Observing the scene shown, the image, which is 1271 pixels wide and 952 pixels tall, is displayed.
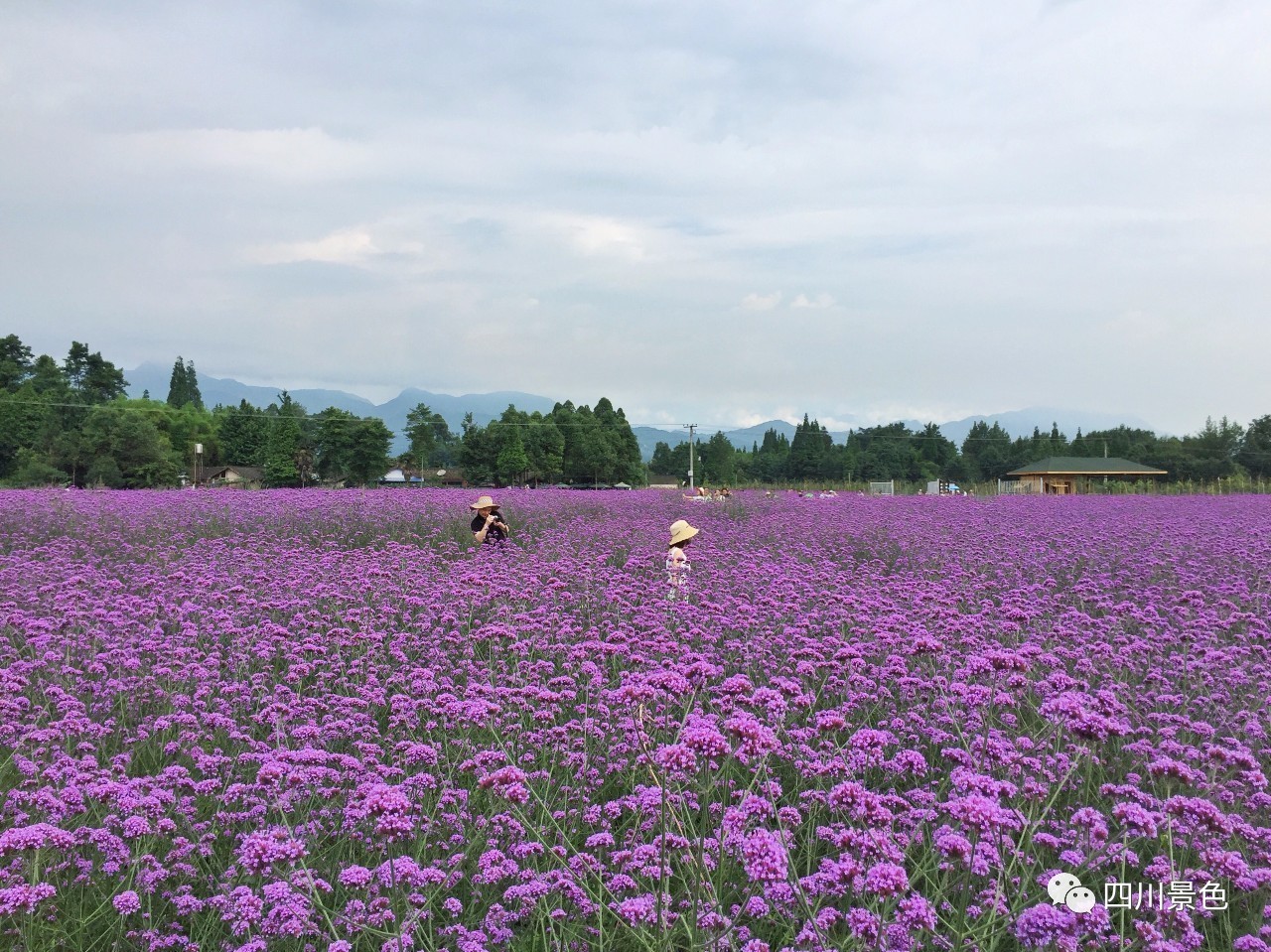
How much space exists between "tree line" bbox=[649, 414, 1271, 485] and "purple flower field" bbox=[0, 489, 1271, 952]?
7319 cm

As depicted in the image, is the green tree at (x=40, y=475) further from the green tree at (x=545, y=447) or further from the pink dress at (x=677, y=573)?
the pink dress at (x=677, y=573)

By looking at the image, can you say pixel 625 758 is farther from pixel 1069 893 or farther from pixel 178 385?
pixel 178 385

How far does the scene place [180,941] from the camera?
2.57 m

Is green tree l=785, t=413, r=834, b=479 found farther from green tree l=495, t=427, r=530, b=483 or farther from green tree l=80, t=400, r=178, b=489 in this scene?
green tree l=80, t=400, r=178, b=489

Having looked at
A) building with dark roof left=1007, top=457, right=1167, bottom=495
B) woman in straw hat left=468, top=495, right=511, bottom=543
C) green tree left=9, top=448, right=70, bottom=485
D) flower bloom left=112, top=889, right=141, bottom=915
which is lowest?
flower bloom left=112, top=889, right=141, bottom=915

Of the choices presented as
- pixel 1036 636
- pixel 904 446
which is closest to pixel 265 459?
pixel 904 446

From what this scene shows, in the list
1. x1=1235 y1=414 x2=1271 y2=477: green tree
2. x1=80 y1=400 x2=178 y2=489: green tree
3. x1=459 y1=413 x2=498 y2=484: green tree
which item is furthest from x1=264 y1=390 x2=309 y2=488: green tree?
x1=1235 y1=414 x2=1271 y2=477: green tree

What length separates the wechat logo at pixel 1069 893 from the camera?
209cm

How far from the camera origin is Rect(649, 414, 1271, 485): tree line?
78.1 metres

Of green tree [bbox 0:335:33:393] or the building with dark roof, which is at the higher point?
green tree [bbox 0:335:33:393]

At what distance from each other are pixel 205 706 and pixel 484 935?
257cm

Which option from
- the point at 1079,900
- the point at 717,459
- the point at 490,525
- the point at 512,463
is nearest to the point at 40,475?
the point at 512,463

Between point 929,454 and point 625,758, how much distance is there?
113153 millimetres

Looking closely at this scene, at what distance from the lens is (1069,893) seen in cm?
221
